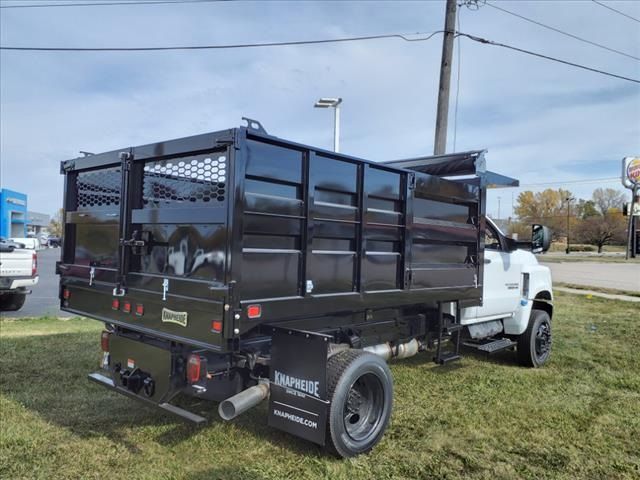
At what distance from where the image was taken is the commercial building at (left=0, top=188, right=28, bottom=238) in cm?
2906

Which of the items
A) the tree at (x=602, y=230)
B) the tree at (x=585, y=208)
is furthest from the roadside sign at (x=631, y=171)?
the tree at (x=585, y=208)

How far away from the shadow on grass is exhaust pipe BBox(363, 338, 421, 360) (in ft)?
3.68

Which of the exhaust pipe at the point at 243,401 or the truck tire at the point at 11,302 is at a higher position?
the exhaust pipe at the point at 243,401

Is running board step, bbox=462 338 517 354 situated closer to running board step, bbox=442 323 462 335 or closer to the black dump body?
running board step, bbox=442 323 462 335

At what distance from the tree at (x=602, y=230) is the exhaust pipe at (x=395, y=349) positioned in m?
76.0

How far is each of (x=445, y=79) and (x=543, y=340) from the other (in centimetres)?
689

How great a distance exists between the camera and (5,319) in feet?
30.9

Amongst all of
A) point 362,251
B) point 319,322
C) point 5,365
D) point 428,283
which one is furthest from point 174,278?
point 5,365

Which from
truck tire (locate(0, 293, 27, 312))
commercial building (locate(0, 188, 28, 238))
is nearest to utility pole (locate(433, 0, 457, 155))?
truck tire (locate(0, 293, 27, 312))

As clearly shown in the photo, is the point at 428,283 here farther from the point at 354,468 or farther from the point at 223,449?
the point at 223,449

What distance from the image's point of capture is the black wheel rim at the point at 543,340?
692 centimetres

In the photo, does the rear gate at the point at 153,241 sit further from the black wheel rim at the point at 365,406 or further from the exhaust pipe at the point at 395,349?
the exhaust pipe at the point at 395,349

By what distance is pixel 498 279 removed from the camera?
618 centimetres

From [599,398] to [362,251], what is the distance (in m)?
3.39
